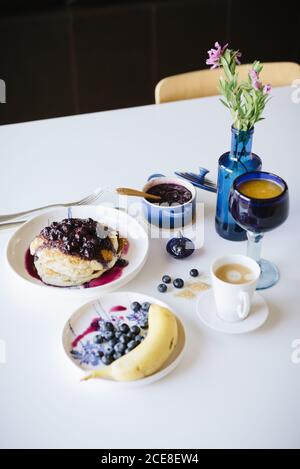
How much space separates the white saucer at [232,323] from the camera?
1.12 metres

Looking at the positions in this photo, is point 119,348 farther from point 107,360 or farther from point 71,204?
point 71,204

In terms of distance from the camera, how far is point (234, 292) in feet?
3.56

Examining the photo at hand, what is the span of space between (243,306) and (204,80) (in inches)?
44.8

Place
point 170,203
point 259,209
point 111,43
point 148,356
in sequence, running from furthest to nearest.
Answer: point 111,43, point 170,203, point 259,209, point 148,356

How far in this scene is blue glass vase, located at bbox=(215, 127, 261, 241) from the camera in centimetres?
125

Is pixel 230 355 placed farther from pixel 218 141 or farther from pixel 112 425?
pixel 218 141

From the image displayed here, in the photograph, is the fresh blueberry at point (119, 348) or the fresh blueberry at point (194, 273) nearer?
the fresh blueberry at point (119, 348)

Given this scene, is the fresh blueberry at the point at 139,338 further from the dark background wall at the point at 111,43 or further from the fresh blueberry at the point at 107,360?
the dark background wall at the point at 111,43

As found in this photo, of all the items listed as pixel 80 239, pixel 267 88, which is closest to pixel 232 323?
pixel 80 239

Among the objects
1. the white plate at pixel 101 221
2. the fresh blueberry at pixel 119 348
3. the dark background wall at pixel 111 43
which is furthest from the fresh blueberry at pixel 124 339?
the dark background wall at pixel 111 43

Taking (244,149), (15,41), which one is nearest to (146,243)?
(244,149)

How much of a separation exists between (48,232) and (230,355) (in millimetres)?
459

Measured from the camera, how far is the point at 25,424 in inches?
38.5

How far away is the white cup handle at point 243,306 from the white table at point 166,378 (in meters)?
0.04
